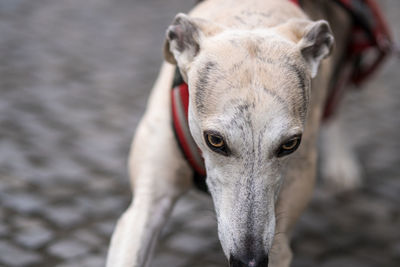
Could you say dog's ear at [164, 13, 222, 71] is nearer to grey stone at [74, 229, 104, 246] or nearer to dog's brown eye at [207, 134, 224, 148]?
dog's brown eye at [207, 134, 224, 148]

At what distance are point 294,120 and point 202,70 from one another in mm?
419

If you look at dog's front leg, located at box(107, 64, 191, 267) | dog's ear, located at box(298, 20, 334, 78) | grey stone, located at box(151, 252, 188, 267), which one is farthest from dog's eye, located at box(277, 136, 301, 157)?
grey stone, located at box(151, 252, 188, 267)

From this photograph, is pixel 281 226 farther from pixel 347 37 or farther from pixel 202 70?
pixel 347 37

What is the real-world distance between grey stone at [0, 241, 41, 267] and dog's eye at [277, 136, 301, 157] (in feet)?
5.92

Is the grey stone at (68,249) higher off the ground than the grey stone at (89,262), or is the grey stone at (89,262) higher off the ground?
the grey stone at (68,249)

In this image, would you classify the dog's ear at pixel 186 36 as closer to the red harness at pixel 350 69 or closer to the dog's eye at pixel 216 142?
the red harness at pixel 350 69

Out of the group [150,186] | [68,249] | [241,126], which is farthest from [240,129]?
[68,249]

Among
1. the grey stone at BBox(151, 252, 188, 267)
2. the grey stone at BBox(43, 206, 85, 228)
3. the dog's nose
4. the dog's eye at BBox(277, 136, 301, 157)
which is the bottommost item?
the grey stone at BBox(151, 252, 188, 267)

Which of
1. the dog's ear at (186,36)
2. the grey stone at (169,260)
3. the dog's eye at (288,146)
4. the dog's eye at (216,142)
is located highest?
the dog's ear at (186,36)

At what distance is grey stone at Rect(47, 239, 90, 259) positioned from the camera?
3207mm

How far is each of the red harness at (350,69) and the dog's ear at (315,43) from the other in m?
0.55

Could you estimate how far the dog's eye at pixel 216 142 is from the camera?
1.97 meters

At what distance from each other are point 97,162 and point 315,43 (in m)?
2.64

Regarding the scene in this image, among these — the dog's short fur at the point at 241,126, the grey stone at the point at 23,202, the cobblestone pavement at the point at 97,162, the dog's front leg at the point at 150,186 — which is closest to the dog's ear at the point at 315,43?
the dog's short fur at the point at 241,126
